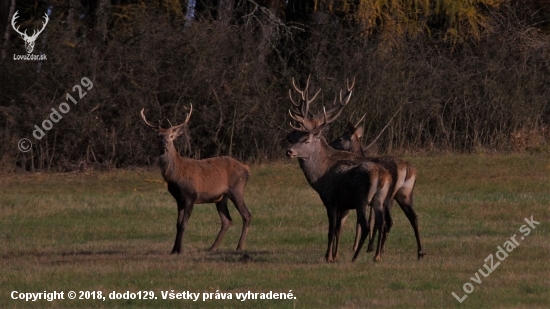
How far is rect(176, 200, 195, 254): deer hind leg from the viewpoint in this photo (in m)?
13.9

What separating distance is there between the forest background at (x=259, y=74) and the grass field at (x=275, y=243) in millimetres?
1241

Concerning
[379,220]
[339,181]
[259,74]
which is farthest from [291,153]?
[259,74]

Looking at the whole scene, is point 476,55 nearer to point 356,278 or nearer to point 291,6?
point 291,6

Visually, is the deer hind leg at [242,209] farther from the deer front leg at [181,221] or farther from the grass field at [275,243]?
the deer front leg at [181,221]

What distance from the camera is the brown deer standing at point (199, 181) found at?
→ 47.8ft

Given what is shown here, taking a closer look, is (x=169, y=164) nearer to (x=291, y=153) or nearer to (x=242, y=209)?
(x=242, y=209)

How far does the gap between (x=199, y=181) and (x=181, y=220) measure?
70 cm

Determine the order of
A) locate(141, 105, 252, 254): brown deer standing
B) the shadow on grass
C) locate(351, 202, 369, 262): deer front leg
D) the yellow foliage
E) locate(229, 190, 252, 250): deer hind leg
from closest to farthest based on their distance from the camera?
locate(351, 202, 369, 262): deer front leg, the shadow on grass, locate(141, 105, 252, 254): brown deer standing, locate(229, 190, 252, 250): deer hind leg, the yellow foliage

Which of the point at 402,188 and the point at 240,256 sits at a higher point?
the point at 402,188

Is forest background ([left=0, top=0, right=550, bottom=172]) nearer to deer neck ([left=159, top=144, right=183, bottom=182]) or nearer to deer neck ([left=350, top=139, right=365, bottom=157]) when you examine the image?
deer neck ([left=350, top=139, right=365, bottom=157])

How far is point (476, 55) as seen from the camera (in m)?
29.3

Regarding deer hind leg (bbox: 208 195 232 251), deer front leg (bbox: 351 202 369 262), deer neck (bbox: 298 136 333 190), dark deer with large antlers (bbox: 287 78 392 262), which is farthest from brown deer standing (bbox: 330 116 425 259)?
deer hind leg (bbox: 208 195 232 251)

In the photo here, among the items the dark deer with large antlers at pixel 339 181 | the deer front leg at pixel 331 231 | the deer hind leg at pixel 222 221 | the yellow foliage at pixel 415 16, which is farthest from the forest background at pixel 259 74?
the deer front leg at pixel 331 231

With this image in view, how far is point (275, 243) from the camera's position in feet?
49.6
